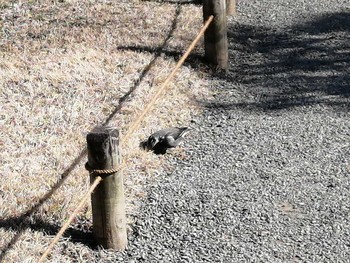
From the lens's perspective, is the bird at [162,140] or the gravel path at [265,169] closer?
the gravel path at [265,169]

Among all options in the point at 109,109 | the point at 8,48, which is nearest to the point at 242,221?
the point at 109,109

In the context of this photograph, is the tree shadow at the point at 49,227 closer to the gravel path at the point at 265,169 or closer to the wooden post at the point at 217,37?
the gravel path at the point at 265,169

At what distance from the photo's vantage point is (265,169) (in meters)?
5.56

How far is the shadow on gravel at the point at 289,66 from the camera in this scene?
686cm

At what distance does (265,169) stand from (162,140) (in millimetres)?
743

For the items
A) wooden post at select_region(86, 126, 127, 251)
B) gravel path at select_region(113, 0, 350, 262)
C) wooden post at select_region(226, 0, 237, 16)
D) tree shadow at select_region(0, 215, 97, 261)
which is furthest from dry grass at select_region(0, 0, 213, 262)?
wooden post at select_region(226, 0, 237, 16)

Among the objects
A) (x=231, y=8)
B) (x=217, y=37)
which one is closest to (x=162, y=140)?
(x=217, y=37)

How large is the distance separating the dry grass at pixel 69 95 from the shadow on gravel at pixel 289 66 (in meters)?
0.40

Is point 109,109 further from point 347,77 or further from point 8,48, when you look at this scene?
point 347,77

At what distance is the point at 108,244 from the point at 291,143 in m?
1.95

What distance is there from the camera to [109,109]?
630cm

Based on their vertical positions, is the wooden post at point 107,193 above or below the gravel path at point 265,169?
above

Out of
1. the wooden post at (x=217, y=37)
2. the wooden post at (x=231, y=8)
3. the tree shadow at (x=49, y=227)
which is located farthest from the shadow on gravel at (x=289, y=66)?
the tree shadow at (x=49, y=227)

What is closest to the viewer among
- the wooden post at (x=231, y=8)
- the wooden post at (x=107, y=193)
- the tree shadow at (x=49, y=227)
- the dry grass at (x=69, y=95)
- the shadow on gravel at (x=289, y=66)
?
the wooden post at (x=107, y=193)
